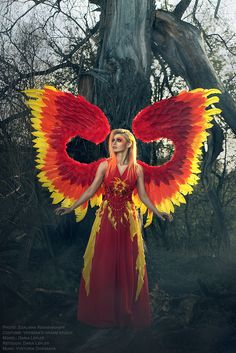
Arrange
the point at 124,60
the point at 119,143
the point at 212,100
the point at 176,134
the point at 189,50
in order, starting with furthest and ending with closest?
the point at 189,50 < the point at 124,60 < the point at 176,134 < the point at 212,100 < the point at 119,143

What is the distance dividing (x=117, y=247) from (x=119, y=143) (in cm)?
103

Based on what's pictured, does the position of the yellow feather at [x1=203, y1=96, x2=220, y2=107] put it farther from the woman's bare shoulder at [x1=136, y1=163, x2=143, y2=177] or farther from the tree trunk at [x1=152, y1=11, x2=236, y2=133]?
the tree trunk at [x1=152, y1=11, x2=236, y2=133]

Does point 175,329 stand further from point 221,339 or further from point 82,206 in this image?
→ point 82,206

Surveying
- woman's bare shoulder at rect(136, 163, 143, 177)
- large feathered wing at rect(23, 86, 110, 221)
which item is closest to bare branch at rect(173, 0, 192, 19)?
large feathered wing at rect(23, 86, 110, 221)

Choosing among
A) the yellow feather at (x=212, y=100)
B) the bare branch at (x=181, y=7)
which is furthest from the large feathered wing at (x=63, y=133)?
the bare branch at (x=181, y=7)

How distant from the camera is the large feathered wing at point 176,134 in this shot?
4887 mm

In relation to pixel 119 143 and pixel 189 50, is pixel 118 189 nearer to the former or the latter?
pixel 119 143

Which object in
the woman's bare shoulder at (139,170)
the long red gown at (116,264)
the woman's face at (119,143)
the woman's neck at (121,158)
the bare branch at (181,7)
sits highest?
the bare branch at (181,7)

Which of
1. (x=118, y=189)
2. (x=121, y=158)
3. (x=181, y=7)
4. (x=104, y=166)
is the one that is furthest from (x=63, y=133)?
(x=181, y=7)

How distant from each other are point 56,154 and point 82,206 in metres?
0.63

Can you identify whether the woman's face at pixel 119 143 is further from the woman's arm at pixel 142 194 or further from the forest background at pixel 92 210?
the forest background at pixel 92 210

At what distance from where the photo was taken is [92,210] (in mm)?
7852

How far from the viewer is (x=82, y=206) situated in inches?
207

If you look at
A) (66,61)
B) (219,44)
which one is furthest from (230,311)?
(219,44)
